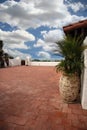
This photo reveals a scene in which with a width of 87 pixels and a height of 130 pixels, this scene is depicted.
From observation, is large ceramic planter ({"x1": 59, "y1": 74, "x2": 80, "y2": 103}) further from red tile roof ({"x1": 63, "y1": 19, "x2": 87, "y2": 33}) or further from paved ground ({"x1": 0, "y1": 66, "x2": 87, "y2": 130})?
red tile roof ({"x1": 63, "y1": 19, "x2": 87, "y2": 33})

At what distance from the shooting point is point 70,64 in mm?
3955

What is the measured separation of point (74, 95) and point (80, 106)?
32cm

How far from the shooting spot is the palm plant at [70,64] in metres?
3.88

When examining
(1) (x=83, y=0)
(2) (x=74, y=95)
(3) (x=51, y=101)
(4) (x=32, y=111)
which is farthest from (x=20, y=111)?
(1) (x=83, y=0)

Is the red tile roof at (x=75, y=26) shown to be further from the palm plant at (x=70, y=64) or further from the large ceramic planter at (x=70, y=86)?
the large ceramic planter at (x=70, y=86)

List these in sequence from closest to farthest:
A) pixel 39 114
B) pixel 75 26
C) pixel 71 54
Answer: pixel 39 114 < pixel 71 54 < pixel 75 26

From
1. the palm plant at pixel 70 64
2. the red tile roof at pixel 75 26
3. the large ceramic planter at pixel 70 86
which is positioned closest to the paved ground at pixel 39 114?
the large ceramic planter at pixel 70 86

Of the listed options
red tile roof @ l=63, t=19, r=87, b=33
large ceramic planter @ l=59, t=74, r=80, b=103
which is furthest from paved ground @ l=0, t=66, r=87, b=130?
red tile roof @ l=63, t=19, r=87, b=33

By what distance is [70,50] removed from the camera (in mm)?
3893

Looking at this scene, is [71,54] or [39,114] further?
[71,54]

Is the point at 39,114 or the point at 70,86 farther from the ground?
the point at 70,86

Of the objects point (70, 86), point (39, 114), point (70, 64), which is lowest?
point (39, 114)

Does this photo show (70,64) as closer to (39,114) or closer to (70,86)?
(70,86)

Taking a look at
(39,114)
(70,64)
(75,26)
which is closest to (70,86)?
(70,64)
